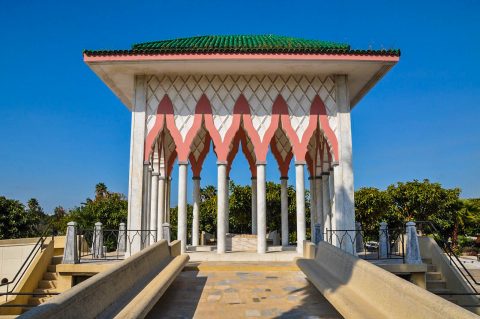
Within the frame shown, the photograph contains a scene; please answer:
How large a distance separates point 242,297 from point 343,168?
6746mm

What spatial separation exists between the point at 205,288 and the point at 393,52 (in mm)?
8516

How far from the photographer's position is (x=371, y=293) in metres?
4.60

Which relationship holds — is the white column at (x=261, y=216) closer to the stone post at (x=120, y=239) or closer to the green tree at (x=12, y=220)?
the stone post at (x=120, y=239)

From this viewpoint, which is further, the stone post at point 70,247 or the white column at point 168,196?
the white column at point 168,196

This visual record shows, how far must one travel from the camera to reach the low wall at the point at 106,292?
326 centimetres

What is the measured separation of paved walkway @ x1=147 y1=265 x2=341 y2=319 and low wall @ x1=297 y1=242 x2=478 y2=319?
50cm

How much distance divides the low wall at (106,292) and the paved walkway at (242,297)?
0.59 m

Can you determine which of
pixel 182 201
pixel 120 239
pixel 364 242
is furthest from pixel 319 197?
pixel 120 239

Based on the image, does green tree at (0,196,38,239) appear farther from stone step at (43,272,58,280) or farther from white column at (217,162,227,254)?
white column at (217,162,227,254)

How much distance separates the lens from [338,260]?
20.8 feet

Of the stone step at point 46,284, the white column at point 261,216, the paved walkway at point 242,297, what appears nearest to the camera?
the paved walkway at point 242,297

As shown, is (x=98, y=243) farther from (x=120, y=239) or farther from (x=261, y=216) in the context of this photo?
(x=261, y=216)

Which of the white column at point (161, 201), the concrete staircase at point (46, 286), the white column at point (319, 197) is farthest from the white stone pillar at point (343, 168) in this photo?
the concrete staircase at point (46, 286)

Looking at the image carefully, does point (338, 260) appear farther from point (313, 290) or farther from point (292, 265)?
point (292, 265)
